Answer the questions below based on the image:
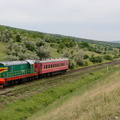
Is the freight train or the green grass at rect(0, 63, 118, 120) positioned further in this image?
the freight train

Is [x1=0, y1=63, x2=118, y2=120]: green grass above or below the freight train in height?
below

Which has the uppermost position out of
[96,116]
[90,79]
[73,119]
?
[96,116]

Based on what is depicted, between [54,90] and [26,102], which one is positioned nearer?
[26,102]

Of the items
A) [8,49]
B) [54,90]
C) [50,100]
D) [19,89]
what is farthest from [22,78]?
[8,49]

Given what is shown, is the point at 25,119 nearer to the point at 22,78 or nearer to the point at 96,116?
the point at 96,116

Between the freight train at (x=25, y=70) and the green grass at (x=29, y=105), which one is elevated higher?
the freight train at (x=25, y=70)

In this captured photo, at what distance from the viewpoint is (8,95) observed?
20.8 m

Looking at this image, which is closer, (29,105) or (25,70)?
(29,105)

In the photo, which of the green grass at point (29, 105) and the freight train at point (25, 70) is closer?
the green grass at point (29, 105)

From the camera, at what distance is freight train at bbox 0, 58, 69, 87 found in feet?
80.7

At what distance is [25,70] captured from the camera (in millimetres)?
28547

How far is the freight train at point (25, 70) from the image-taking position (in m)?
24.6

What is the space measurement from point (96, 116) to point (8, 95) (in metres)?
13.5

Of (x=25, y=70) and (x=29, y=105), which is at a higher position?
(x=25, y=70)
